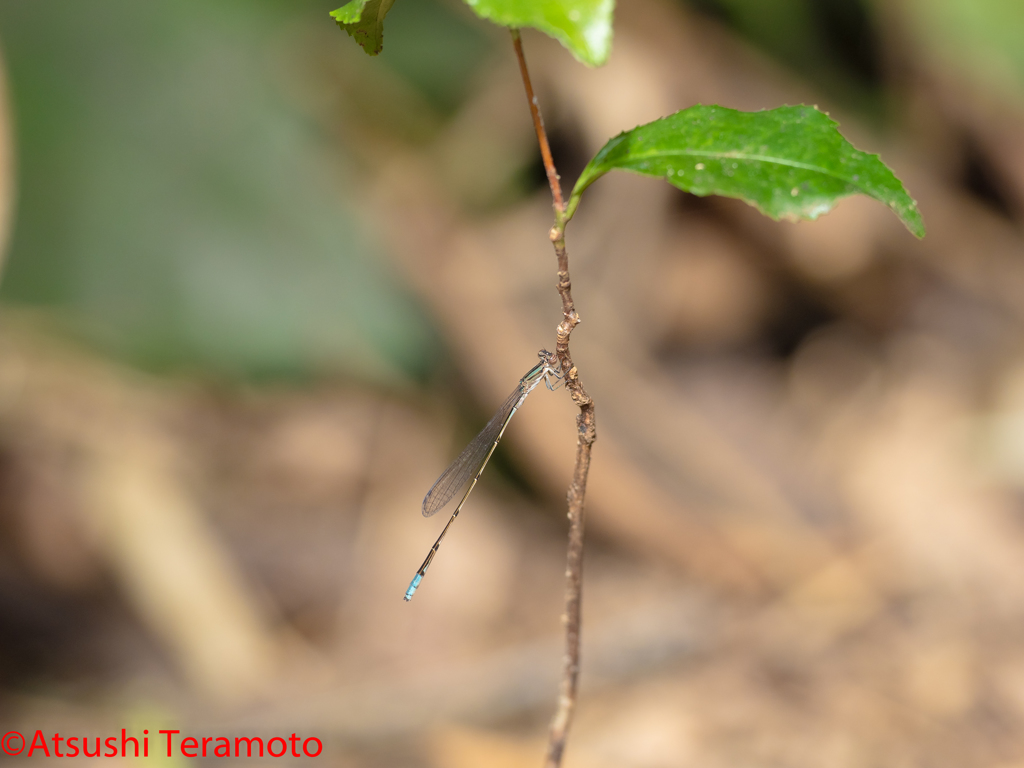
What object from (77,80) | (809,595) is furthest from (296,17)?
(809,595)

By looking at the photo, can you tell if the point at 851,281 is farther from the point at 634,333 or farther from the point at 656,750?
the point at 656,750

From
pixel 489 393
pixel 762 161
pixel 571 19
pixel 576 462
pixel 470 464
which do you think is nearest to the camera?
pixel 571 19

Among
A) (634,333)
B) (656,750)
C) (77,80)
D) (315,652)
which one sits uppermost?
(77,80)

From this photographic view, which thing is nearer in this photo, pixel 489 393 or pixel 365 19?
pixel 365 19

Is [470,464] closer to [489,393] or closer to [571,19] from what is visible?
[489,393]

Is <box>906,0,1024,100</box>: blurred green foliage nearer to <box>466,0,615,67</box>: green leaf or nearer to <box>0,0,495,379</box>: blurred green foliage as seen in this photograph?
<box>0,0,495,379</box>: blurred green foliage

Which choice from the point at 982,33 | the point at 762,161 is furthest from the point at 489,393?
the point at 982,33
